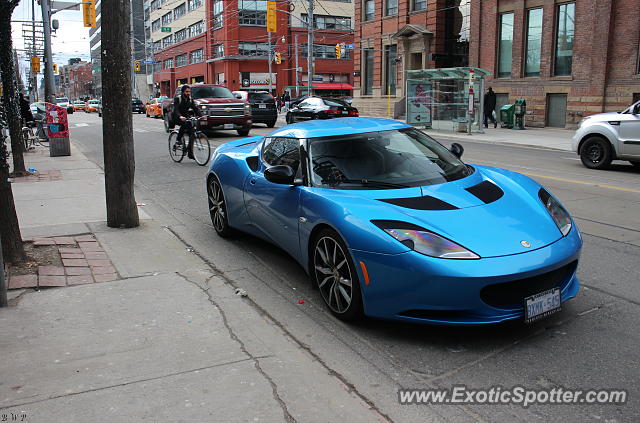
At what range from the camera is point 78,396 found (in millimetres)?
3219

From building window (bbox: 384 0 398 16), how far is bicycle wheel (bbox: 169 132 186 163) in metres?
29.0

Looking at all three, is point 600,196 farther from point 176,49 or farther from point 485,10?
point 176,49

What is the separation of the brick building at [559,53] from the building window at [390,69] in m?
9.26

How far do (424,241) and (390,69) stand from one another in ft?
126

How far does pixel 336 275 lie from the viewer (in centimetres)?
424

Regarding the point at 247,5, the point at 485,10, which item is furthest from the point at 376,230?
the point at 247,5

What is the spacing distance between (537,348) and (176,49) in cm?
8707

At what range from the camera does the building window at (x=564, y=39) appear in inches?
1031

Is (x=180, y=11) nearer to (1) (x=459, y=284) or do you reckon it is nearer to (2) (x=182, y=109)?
(2) (x=182, y=109)

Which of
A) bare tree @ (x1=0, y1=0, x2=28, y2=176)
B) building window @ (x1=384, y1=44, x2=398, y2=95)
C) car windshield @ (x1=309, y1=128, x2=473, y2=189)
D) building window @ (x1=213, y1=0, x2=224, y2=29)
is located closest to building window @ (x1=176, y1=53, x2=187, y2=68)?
building window @ (x1=213, y1=0, x2=224, y2=29)

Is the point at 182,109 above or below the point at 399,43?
below

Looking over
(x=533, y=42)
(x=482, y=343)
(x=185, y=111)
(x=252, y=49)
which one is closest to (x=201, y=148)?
(x=185, y=111)

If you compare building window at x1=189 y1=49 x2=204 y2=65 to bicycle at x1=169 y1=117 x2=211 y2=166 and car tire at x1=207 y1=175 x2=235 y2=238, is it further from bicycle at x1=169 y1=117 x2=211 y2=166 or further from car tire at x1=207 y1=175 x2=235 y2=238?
car tire at x1=207 y1=175 x2=235 y2=238

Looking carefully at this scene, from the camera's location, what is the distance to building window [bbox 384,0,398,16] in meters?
39.5
